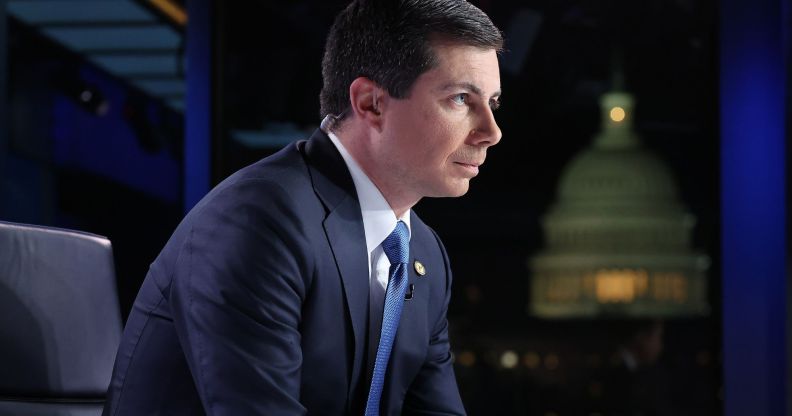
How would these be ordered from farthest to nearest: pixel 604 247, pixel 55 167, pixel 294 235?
pixel 604 247 < pixel 55 167 < pixel 294 235

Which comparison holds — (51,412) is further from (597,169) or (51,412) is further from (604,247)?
(604,247)

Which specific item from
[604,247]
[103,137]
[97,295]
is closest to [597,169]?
[604,247]

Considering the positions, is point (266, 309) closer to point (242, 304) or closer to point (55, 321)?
point (242, 304)

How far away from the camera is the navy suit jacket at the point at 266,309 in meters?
1.11

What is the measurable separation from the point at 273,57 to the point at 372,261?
9.18ft

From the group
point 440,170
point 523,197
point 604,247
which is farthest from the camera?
point 604,247

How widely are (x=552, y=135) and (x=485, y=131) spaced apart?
382 cm

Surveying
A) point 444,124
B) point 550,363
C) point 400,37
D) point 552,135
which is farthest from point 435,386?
point 550,363

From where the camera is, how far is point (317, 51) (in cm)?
385

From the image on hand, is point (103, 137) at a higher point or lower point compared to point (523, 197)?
higher

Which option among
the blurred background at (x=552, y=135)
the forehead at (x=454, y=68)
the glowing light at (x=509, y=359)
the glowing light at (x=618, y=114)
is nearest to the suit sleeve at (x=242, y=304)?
the forehead at (x=454, y=68)

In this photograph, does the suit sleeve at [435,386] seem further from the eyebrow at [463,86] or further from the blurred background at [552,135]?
the blurred background at [552,135]

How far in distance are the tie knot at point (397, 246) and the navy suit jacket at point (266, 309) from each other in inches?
2.2

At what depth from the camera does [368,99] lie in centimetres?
131
